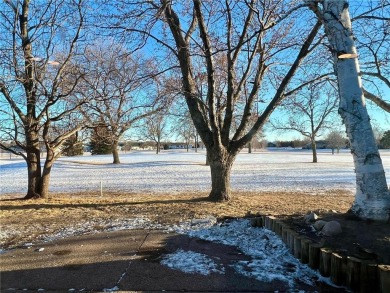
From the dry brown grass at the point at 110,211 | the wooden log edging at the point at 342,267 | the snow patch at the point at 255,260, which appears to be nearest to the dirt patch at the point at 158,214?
the dry brown grass at the point at 110,211

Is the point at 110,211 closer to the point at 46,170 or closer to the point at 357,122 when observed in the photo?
the point at 46,170

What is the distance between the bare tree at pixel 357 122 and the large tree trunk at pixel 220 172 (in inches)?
192

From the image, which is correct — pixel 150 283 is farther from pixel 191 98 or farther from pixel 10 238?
pixel 191 98

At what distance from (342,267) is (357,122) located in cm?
293

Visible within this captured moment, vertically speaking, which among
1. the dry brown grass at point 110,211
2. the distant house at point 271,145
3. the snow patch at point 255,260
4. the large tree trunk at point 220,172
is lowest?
the dry brown grass at point 110,211

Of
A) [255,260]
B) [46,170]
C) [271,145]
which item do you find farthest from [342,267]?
[271,145]

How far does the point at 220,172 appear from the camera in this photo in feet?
34.6

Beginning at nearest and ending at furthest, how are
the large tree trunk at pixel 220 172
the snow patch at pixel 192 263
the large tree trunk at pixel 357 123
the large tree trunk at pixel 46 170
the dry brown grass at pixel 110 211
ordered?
the snow patch at pixel 192 263
the large tree trunk at pixel 357 123
the dry brown grass at pixel 110 211
the large tree trunk at pixel 220 172
the large tree trunk at pixel 46 170

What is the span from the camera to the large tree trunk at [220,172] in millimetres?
10508

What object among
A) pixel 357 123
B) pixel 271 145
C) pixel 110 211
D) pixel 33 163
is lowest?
pixel 110 211

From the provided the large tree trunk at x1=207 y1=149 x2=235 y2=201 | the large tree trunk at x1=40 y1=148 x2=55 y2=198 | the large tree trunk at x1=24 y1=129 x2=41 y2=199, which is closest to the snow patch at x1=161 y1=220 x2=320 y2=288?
the large tree trunk at x1=207 y1=149 x2=235 y2=201

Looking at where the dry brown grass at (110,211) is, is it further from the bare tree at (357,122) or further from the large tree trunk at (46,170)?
the bare tree at (357,122)

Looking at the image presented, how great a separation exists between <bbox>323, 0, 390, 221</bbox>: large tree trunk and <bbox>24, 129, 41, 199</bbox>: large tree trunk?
10176 mm

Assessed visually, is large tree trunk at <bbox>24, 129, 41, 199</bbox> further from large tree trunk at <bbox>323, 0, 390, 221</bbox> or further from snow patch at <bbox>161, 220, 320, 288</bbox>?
large tree trunk at <bbox>323, 0, 390, 221</bbox>
